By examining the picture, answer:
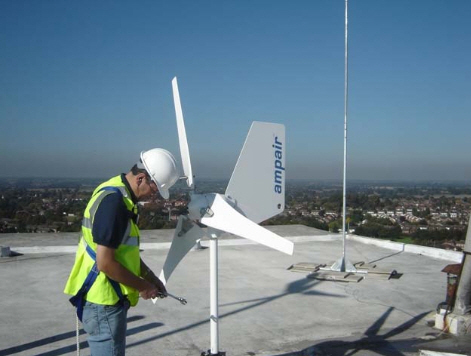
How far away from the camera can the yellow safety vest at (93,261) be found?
12.1 ft

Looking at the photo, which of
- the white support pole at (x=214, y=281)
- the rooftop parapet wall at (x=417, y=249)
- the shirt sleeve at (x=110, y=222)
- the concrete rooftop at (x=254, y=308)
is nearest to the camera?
the shirt sleeve at (x=110, y=222)

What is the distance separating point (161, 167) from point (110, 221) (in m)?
0.75

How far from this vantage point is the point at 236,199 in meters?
4.98

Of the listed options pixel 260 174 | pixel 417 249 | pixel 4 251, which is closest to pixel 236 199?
pixel 260 174

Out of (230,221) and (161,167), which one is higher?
(161,167)

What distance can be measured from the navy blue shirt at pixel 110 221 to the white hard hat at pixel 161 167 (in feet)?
1.63

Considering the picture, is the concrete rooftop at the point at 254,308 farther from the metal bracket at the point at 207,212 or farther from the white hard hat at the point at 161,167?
the white hard hat at the point at 161,167

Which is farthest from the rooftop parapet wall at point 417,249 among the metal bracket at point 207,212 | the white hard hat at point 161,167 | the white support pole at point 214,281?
the white hard hat at point 161,167

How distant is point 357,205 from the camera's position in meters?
23.5

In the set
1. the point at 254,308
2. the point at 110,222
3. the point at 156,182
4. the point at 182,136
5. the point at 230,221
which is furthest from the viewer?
the point at 254,308

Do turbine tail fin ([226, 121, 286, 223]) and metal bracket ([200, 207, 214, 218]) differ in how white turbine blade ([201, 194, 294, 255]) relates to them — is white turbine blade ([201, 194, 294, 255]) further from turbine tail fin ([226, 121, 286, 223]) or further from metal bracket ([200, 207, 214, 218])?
turbine tail fin ([226, 121, 286, 223])

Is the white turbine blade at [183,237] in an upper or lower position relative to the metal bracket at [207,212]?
lower

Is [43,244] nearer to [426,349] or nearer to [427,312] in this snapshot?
[427,312]

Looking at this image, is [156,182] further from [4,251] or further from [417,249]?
[417,249]
